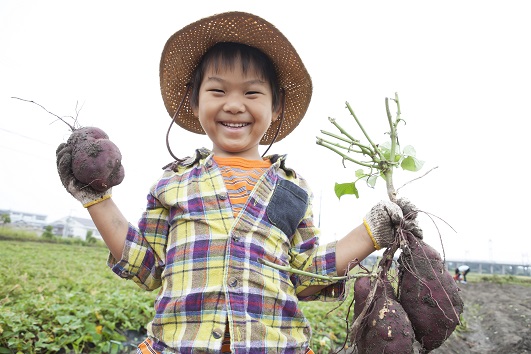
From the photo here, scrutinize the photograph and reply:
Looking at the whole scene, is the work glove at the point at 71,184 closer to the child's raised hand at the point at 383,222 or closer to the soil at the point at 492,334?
the child's raised hand at the point at 383,222

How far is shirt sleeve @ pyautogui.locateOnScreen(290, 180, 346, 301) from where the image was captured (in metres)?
1.53

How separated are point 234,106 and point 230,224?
44 cm

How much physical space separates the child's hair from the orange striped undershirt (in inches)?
11.8

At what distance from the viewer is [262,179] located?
1554mm

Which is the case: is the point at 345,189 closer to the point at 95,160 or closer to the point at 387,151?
the point at 387,151

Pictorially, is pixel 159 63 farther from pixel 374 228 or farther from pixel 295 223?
pixel 374 228

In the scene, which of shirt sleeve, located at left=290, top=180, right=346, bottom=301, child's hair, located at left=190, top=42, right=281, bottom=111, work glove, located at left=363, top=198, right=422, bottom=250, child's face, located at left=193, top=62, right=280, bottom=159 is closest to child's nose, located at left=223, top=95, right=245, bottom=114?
A: child's face, located at left=193, top=62, right=280, bottom=159

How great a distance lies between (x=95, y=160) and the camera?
1.35 meters

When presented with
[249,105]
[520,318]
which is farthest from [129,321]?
[520,318]

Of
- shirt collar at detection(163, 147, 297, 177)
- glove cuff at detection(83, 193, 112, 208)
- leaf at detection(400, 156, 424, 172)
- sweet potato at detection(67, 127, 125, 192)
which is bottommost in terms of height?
glove cuff at detection(83, 193, 112, 208)

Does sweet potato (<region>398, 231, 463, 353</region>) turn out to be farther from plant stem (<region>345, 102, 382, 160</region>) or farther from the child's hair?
the child's hair

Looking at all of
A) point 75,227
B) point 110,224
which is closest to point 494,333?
point 110,224

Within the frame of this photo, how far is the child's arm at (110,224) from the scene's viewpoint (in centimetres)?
143

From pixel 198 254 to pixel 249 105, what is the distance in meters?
0.58
